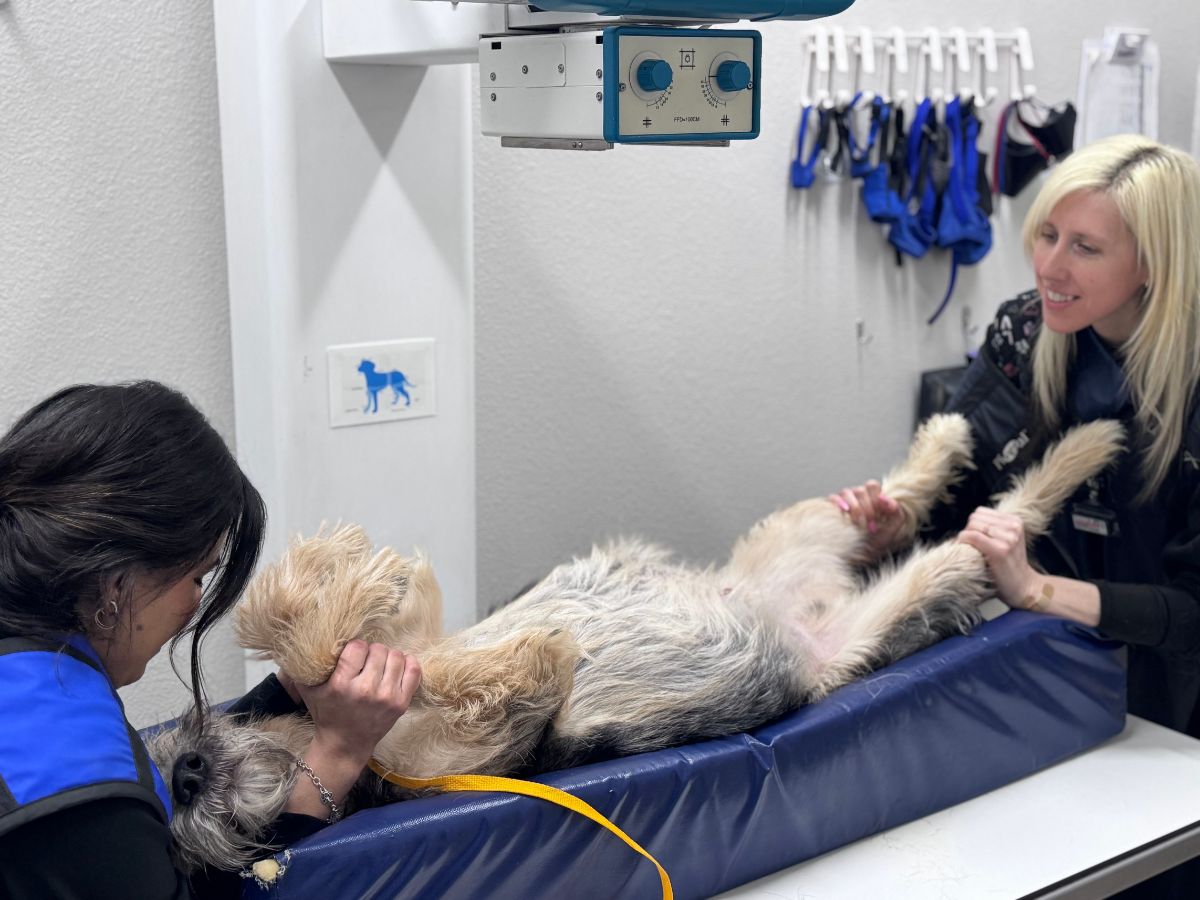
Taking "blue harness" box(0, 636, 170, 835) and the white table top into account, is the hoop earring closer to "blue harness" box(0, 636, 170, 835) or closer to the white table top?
"blue harness" box(0, 636, 170, 835)

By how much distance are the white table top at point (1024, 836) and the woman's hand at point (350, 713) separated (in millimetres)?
493

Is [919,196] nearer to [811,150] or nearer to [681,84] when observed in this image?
[811,150]

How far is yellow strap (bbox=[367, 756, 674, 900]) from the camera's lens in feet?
4.05

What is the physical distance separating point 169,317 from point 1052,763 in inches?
60.9

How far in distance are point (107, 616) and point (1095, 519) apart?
1552 millimetres

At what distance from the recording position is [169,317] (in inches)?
75.9

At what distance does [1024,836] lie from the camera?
4.95 ft

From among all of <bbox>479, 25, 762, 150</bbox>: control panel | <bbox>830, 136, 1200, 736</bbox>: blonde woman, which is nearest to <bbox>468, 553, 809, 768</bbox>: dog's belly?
<bbox>830, 136, 1200, 736</bbox>: blonde woman

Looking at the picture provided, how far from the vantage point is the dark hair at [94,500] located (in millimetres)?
989

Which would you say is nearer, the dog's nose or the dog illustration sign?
the dog's nose

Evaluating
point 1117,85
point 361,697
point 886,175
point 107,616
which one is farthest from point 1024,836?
point 1117,85

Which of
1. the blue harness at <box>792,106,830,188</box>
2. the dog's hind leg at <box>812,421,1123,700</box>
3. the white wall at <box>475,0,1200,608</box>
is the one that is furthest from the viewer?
the blue harness at <box>792,106,830,188</box>

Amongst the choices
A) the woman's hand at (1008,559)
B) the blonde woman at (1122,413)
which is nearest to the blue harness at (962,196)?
the blonde woman at (1122,413)

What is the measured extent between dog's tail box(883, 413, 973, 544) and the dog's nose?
1.27 metres
